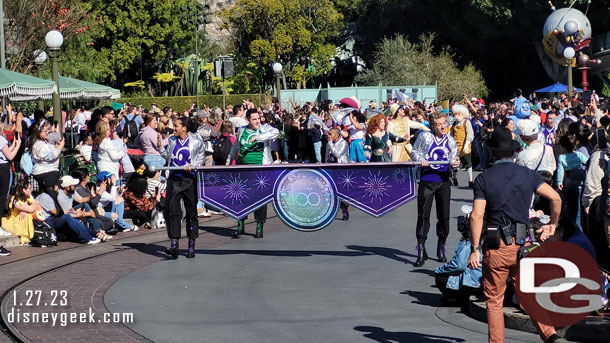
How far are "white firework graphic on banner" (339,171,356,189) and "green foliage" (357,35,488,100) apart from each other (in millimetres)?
36899

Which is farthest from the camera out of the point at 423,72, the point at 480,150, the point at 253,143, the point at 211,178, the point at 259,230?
the point at 423,72

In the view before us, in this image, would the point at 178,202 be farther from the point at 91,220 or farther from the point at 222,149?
the point at 222,149

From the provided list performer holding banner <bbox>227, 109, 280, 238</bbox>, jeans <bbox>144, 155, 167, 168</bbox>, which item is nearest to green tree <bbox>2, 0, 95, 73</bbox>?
jeans <bbox>144, 155, 167, 168</bbox>

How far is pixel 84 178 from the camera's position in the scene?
1573 centimetres

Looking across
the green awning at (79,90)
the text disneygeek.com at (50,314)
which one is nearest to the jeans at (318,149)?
the green awning at (79,90)

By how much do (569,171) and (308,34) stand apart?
48667 mm

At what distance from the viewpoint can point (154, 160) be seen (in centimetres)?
1791

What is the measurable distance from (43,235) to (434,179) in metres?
5.65

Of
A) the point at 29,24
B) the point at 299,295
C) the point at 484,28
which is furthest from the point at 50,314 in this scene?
the point at 484,28

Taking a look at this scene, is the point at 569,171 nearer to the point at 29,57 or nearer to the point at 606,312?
the point at 606,312

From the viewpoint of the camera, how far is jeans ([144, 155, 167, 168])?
17.4 m

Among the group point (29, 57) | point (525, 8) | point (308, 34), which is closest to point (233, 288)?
point (29, 57)

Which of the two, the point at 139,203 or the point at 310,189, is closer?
the point at 310,189

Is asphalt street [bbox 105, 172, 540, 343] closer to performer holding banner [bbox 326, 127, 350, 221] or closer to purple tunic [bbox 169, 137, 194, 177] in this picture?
purple tunic [bbox 169, 137, 194, 177]
